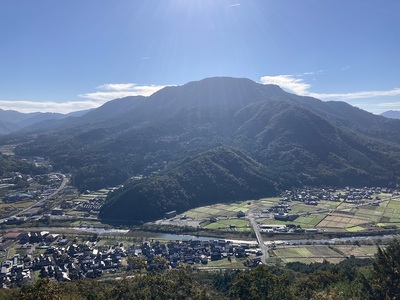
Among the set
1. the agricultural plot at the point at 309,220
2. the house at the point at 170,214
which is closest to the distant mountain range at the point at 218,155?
the house at the point at 170,214

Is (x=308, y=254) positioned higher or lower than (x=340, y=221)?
lower

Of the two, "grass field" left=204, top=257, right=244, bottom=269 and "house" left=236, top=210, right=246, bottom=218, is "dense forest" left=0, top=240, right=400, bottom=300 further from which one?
"house" left=236, top=210, right=246, bottom=218

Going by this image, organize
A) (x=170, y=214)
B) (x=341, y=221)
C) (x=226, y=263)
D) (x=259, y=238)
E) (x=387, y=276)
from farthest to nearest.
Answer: (x=170, y=214) < (x=341, y=221) < (x=259, y=238) < (x=226, y=263) < (x=387, y=276)

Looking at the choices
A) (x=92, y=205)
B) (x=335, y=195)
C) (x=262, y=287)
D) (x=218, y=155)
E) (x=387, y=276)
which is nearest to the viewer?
(x=387, y=276)

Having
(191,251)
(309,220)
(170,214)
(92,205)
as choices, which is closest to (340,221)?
(309,220)

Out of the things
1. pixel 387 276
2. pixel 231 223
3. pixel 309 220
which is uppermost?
pixel 387 276

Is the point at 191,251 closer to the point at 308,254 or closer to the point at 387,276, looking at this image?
the point at 308,254

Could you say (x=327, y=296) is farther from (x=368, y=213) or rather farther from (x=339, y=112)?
(x=339, y=112)
